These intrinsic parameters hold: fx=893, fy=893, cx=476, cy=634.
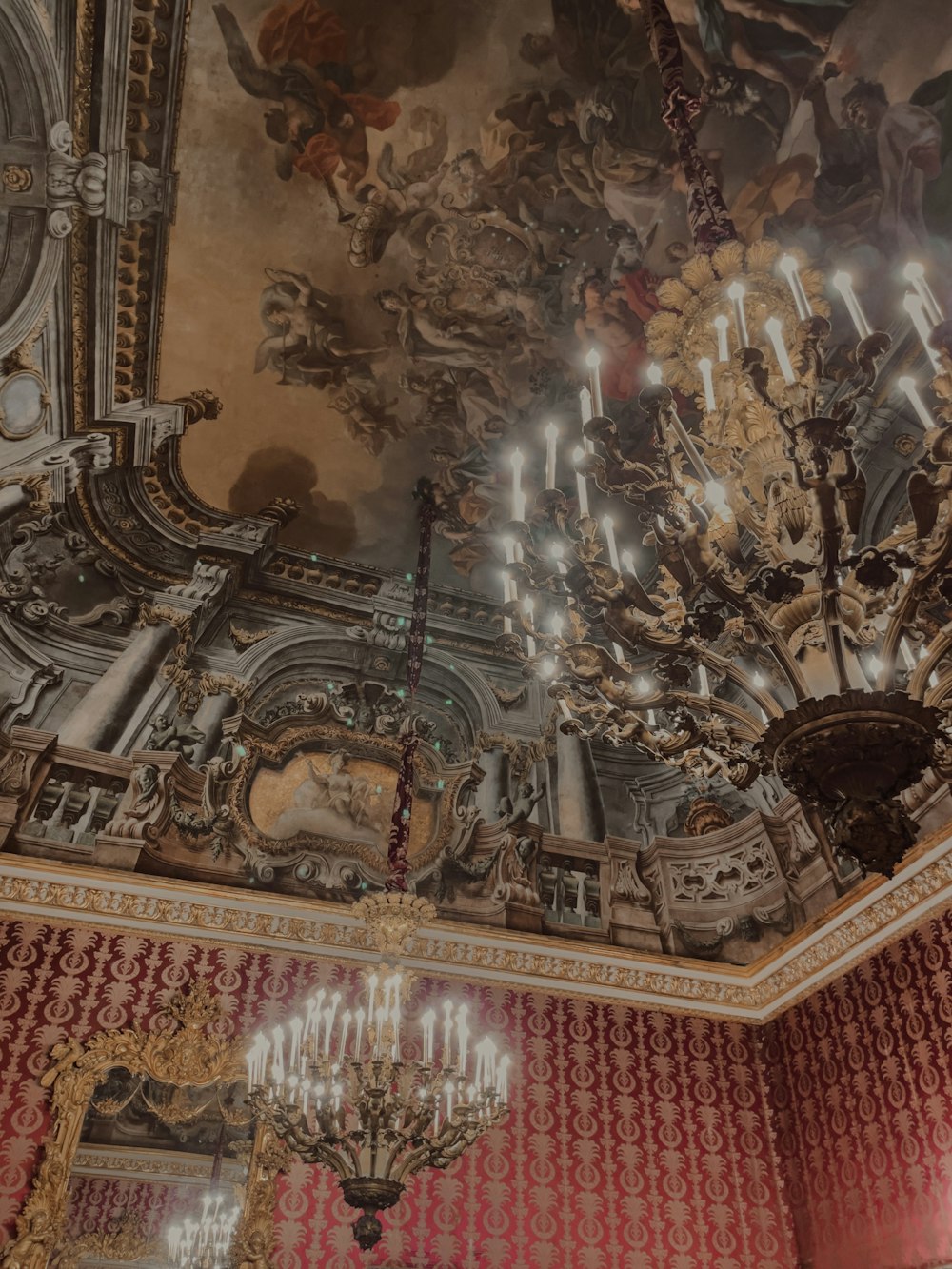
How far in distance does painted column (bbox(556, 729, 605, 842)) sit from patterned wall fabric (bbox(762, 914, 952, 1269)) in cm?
256

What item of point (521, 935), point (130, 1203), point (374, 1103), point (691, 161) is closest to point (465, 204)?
point (691, 161)

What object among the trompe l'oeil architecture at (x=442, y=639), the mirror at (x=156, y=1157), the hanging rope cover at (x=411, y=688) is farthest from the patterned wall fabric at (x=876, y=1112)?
the mirror at (x=156, y=1157)

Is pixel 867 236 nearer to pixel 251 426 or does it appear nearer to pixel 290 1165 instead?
pixel 251 426

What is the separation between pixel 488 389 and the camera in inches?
392

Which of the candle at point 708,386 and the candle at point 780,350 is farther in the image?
the candle at point 708,386

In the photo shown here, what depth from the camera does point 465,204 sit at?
8930 mm

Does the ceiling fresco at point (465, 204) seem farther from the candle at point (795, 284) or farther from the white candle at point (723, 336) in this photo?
the white candle at point (723, 336)

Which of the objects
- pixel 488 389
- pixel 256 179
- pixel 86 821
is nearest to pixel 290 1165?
pixel 86 821

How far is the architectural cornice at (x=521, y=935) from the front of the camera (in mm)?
7016

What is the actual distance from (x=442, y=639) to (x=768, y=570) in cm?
703

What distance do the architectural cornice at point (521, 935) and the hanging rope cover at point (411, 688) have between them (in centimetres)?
75

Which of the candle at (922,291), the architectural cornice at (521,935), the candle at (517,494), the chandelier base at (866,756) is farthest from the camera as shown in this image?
the architectural cornice at (521,935)

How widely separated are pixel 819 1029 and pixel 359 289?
8.31 meters

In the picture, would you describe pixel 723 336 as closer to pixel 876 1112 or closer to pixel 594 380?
pixel 594 380
